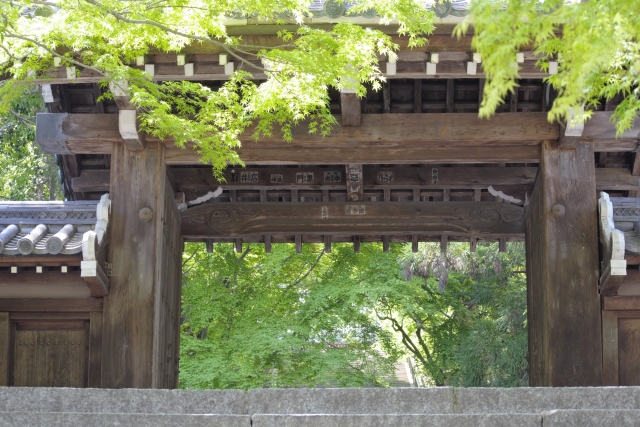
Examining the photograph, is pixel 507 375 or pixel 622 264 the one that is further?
pixel 507 375

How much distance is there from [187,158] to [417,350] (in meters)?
12.8

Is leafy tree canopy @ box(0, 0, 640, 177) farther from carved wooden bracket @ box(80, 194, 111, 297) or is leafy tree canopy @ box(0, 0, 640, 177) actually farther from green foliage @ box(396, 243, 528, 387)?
green foliage @ box(396, 243, 528, 387)

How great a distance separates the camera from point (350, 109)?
30.8ft

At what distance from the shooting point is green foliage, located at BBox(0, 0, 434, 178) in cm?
763

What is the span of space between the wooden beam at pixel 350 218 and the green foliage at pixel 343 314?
223 inches

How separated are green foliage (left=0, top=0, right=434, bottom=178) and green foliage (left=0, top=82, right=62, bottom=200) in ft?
36.8

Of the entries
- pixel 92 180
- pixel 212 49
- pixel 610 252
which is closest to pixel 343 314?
pixel 92 180

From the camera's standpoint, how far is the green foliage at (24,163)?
771 inches

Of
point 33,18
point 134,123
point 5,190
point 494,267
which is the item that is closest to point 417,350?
point 494,267

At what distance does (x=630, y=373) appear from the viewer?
30.9 ft

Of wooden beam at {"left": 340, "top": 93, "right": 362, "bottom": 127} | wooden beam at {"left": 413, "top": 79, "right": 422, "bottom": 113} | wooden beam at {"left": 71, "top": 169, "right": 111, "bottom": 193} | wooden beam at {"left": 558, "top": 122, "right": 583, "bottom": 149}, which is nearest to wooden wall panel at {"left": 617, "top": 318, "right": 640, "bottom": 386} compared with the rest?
wooden beam at {"left": 558, "top": 122, "right": 583, "bottom": 149}

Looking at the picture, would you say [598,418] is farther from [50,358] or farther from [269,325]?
[269,325]

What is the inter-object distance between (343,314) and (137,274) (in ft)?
32.6

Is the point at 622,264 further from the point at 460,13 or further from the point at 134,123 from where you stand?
the point at 134,123
